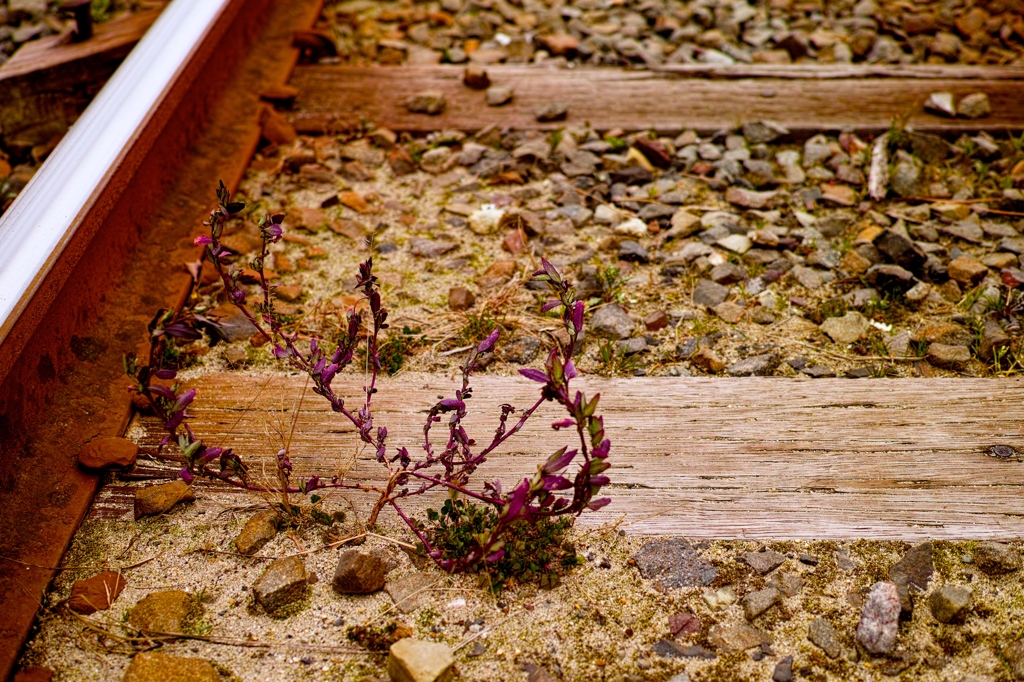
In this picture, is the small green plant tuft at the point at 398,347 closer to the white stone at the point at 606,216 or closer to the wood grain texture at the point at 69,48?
the white stone at the point at 606,216

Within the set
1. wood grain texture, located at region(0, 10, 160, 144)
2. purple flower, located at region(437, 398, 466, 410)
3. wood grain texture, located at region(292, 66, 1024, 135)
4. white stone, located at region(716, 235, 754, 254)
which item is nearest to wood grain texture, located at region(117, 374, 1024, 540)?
purple flower, located at region(437, 398, 466, 410)

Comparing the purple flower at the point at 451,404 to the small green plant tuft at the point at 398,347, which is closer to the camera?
the purple flower at the point at 451,404

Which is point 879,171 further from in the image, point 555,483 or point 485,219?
point 555,483

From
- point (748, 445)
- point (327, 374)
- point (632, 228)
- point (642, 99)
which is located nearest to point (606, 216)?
point (632, 228)

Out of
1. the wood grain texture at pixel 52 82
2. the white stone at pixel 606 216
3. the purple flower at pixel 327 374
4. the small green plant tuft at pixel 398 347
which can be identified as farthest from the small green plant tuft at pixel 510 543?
the wood grain texture at pixel 52 82

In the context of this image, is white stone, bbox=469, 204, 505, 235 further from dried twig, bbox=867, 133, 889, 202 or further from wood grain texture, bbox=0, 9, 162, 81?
wood grain texture, bbox=0, 9, 162, 81

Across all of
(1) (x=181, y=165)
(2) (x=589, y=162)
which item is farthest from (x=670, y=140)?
(1) (x=181, y=165)
